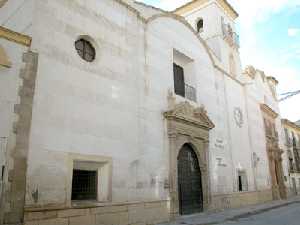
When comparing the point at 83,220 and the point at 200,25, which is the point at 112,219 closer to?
the point at 83,220

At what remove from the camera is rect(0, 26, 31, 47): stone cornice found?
6.27 meters

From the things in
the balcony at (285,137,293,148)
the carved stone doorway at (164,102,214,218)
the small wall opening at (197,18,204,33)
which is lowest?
the carved stone doorway at (164,102,214,218)

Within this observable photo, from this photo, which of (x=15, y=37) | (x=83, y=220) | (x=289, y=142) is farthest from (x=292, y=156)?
(x=15, y=37)

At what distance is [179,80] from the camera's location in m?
12.4

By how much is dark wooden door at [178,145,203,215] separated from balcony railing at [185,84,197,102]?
2098 mm

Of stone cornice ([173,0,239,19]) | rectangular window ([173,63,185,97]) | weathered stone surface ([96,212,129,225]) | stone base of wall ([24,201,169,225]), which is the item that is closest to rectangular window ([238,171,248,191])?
rectangular window ([173,63,185,97])

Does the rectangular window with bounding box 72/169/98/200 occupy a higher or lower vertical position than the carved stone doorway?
lower

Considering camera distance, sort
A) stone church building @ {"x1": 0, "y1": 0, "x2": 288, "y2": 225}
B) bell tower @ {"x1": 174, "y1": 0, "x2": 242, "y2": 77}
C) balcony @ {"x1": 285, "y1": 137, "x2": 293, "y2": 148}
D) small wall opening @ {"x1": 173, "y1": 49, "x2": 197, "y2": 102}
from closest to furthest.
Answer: stone church building @ {"x1": 0, "y1": 0, "x2": 288, "y2": 225} < small wall opening @ {"x1": 173, "y1": 49, "x2": 197, "y2": 102} < bell tower @ {"x1": 174, "y1": 0, "x2": 242, "y2": 77} < balcony @ {"x1": 285, "y1": 137, "x2": 293, "y2": 148}

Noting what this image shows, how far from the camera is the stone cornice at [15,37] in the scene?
6.27 metres

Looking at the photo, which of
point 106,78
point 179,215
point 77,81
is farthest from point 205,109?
point 77,81

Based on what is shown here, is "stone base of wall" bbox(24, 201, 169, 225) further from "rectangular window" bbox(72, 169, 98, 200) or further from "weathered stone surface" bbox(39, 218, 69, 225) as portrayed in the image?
"rectangular window" bbox(72, 169, 98, 200)

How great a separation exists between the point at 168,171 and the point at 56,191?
4.25 m

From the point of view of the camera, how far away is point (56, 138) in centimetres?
657

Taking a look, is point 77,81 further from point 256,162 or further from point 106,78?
point 256,162
